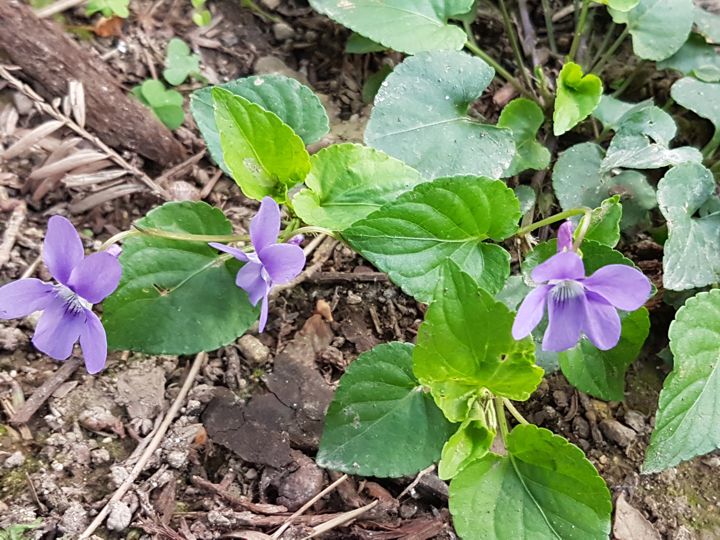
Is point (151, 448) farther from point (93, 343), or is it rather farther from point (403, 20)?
point (403, 20)

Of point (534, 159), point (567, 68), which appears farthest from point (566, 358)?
point (567, 68)

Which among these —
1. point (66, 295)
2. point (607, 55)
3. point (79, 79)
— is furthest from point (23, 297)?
point (607, 55)

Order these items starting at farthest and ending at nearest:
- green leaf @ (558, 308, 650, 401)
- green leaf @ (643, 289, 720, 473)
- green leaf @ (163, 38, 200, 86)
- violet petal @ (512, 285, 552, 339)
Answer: green leaf @ (163, 38, 200, 86), green leaf @ (558, 308, 650, 401), green leaf @ (643, 289, 720, 473), violet petal @ (512, 285, 552, 339)

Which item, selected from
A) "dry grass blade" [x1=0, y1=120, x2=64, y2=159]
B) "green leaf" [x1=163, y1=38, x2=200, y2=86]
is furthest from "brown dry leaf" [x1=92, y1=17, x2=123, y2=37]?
"dry grass blade" [x1=0, y1=120, x2=64, y2=159]

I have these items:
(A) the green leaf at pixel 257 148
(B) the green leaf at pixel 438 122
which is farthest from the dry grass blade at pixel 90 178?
(B) the green leaf at pixel 438 122

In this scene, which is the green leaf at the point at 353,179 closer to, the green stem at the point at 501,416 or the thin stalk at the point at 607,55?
the green stem at the point at 501,416

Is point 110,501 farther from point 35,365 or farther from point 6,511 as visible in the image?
point 35,365

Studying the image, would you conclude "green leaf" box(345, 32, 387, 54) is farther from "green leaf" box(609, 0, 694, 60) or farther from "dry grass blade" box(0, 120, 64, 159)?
"dry grass blade" box(0, 120, 64, 159)
